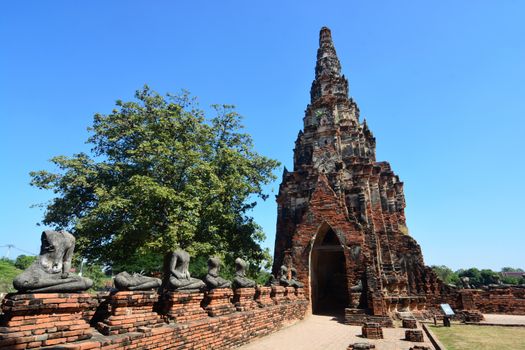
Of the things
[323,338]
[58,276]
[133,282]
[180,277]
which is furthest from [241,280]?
[58,276]

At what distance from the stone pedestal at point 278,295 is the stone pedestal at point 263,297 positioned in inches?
11.8

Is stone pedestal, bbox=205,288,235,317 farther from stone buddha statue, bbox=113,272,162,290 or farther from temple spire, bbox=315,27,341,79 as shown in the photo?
temple spire, bbox=315,27,341,79

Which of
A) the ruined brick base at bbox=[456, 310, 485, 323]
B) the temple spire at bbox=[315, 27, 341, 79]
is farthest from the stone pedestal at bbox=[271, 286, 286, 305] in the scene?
the temple spire at bbox=[315, 27, 341, 79]

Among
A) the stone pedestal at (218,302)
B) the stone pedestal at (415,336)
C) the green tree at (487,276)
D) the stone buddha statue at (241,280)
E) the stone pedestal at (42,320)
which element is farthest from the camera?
the green tree at (487,276)

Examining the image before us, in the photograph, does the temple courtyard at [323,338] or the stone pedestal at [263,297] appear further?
the stone pedestal at [263,297]

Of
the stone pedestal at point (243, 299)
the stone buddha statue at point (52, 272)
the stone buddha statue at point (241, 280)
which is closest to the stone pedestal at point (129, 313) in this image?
the stone buddha statue at point (52, 272)

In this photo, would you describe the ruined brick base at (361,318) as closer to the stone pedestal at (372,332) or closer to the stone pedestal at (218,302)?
the stone pedestal at (372,332)

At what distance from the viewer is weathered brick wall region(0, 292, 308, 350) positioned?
3717mm

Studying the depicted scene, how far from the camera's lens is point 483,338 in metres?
10.3

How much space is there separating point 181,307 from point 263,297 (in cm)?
470

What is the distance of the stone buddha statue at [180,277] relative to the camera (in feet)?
21.4

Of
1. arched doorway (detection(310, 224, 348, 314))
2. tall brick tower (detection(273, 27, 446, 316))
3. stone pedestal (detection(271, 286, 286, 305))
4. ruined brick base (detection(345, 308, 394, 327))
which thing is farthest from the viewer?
arched doorway (detection(310, 224, 348, 314))

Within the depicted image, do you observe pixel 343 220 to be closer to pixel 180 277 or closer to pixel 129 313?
pixel 180 277

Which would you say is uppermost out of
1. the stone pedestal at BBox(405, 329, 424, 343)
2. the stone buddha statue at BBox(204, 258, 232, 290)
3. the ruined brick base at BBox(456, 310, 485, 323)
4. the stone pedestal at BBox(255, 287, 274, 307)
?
the stone buddha statue at BBox(204, 258, 232, 290)
